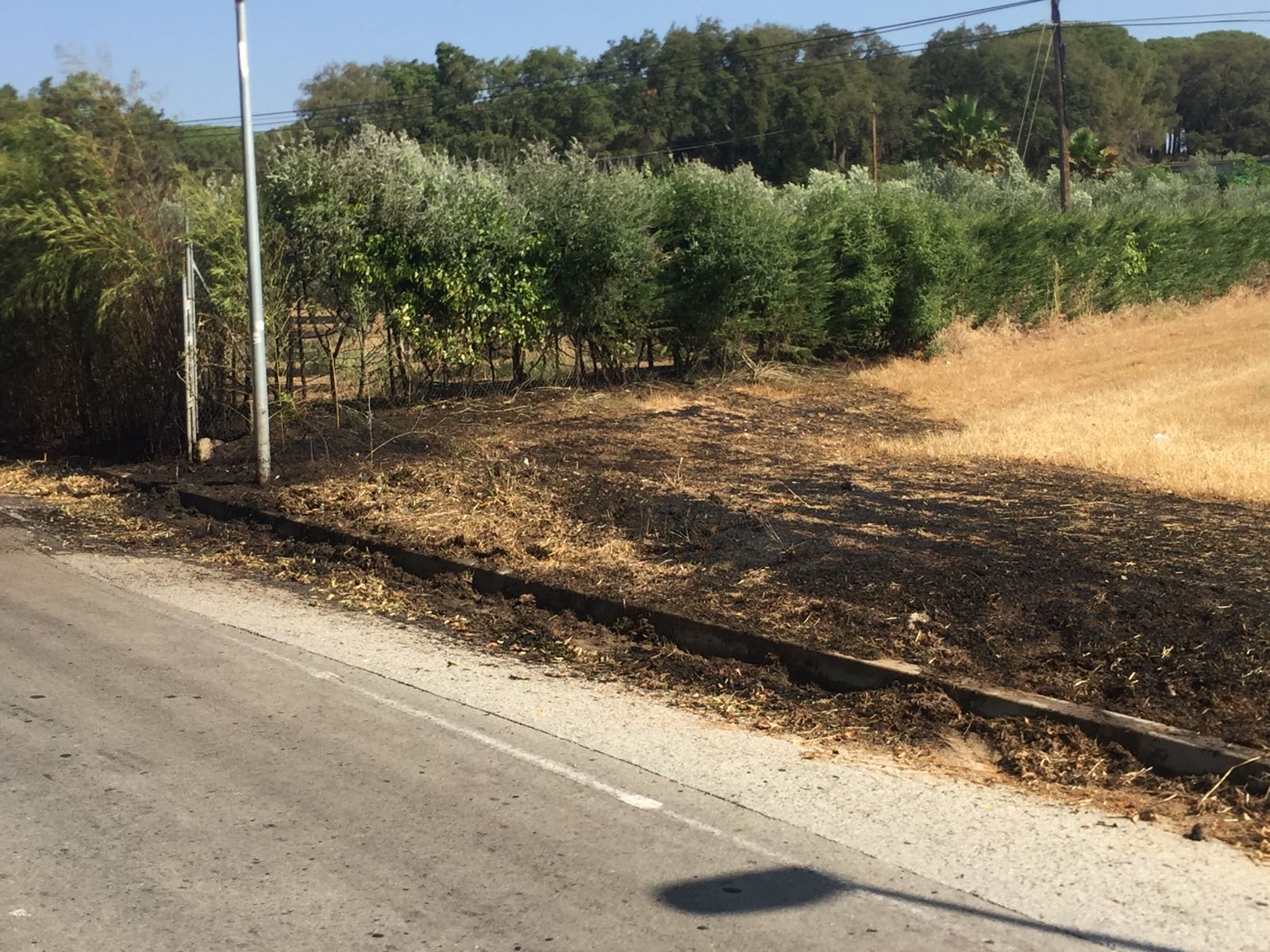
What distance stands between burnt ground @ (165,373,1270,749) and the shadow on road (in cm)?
197

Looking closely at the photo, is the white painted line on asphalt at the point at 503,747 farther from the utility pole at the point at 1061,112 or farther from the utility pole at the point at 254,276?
the utility pole at the point at 1061,112

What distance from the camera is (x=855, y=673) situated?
22.9 feet

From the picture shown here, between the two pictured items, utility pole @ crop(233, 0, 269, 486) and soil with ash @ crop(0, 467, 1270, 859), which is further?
utility pole @ crop(233, 0, 269, 486)

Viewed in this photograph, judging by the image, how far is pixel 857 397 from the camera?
20.2 m

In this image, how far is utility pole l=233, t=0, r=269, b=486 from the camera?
11.8 meters

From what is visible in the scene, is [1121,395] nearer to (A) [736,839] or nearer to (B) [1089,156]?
(A) [736,839]

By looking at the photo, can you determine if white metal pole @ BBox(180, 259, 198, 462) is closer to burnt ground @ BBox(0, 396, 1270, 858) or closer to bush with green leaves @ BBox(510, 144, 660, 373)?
burnt ground @ BBox(0, 396, 1270, 858)

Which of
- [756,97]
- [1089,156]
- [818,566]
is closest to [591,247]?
[818,566]

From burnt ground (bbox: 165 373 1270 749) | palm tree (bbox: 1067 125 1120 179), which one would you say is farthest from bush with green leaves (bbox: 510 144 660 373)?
palm tree (bbox: 1067 125 1120 179)

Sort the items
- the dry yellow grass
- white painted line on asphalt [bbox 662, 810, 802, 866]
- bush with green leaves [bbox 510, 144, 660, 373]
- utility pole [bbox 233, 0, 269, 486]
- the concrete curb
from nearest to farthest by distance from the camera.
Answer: white painted line on asphalt [bbox 662, 810, 802, 866]
the concrete curb
utility pole [bbox 233, 0, 269, 486]
the dry yellow grass
bush with green leaves [bbox 510, 144, 660, 373]

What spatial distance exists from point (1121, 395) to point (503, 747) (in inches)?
656

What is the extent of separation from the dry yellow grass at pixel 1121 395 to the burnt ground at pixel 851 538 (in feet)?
2.83

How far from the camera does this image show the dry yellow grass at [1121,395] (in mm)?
13406

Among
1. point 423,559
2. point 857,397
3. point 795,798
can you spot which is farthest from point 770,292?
point 795,798
